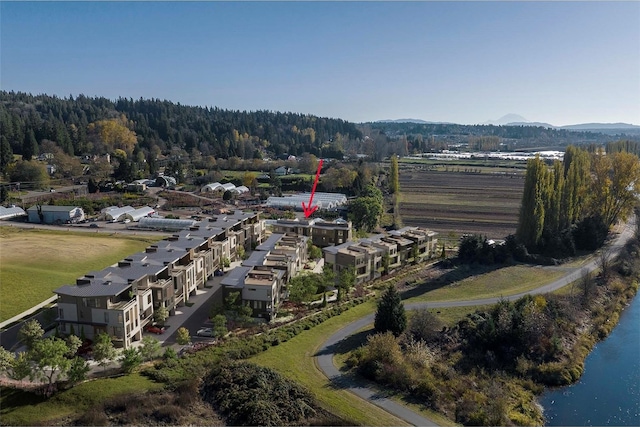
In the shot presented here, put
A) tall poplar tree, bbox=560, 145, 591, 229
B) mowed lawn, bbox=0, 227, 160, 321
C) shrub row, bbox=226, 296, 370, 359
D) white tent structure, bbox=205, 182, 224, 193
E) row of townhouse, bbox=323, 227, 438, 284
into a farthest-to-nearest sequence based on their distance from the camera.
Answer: white tent structure, bbox=205, 182, 224, 193, tall poplar tree, bbox=560, 145, 591, 229, row of townhouse, bbox=323, 227, 438, 284, mowed lawn, bbox=0, 227, 160, 321, shrub row, bbox=226, 296, 370, 359

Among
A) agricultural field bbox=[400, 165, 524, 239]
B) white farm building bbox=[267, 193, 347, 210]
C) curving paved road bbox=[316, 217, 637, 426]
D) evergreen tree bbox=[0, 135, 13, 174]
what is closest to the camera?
curving paved road bbox=[316, 217, 637, 426]

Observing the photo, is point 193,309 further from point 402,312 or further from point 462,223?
point 462,223

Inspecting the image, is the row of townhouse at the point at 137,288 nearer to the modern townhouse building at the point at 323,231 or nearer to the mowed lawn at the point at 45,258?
the mowed lawn at the point at 45,258

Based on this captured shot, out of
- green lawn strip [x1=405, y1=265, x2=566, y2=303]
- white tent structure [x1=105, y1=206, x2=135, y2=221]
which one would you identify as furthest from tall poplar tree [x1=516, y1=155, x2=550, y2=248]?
white tent structure [x1=105, y1=206, x2=135, y2=221]

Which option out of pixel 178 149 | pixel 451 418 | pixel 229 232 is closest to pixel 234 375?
pixel 451 418

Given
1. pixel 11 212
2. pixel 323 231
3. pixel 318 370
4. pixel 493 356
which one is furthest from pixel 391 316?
pixel 11 212

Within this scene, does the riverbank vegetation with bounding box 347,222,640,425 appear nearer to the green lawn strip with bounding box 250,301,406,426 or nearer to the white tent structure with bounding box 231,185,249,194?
the green lawn strip with bounding box 250,301,406,426

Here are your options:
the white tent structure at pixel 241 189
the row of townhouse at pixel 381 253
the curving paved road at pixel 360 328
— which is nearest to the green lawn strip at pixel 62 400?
the curving paved road at pixel 360 328
